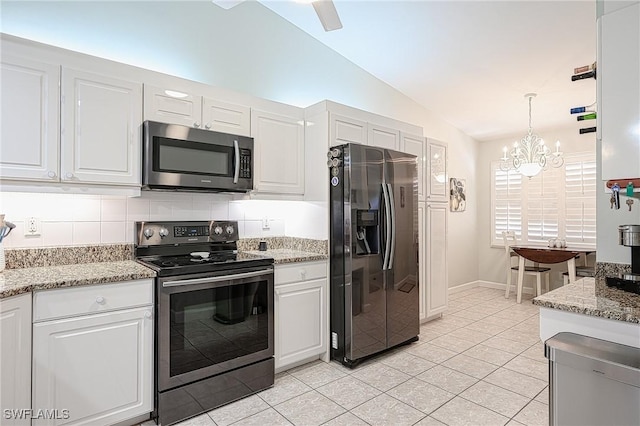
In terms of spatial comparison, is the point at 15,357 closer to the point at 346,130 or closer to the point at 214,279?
the point at 214,279

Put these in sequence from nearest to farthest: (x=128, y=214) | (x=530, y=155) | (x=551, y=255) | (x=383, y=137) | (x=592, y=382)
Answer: (x=592, y=382) < (x=128, y=214) < (x=383, y=137) < (x=530, y=155) < (x=551, y=255)

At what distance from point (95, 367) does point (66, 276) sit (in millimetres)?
510

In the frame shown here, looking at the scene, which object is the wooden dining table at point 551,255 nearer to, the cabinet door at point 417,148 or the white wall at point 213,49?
the cabinet door at point 417,148

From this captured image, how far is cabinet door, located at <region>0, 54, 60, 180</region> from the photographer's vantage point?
1854 mm

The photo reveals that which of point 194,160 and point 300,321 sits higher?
point 194,160

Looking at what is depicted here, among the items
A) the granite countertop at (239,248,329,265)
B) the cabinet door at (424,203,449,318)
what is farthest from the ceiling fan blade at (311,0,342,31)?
the cabinet door at (424,203,449,318)

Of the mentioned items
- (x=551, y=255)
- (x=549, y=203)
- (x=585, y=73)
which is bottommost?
(x=551, y=255)

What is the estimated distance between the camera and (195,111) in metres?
2.53

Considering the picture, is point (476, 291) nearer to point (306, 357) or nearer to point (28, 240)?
point (306, 357)

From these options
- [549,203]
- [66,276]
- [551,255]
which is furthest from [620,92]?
[549,203]

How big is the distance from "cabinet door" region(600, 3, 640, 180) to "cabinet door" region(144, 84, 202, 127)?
2.41m

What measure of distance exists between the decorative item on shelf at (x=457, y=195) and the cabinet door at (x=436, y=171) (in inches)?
59.2

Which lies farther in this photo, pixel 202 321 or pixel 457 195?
pixel 457 195

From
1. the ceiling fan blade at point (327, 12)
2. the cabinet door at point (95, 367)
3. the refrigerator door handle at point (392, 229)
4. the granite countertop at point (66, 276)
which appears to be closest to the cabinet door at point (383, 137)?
the refrigerator door handle at point (392, 229)
